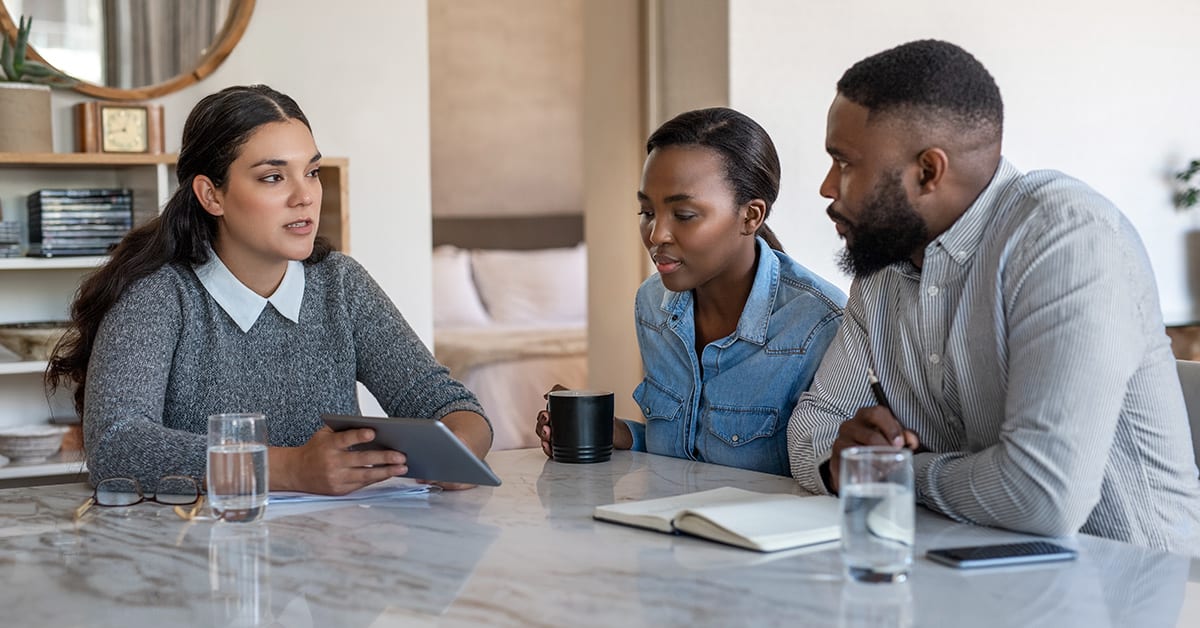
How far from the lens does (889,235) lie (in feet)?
4.74

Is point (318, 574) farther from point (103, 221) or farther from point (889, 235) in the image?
point (103, 221)

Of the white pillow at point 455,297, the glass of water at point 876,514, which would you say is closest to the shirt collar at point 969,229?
the glass of water at point 876,514

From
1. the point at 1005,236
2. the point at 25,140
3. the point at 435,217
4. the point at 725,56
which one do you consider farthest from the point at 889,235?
the point at 435,217

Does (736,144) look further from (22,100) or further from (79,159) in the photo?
(22,100)

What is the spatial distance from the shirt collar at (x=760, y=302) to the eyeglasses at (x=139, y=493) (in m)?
0.78

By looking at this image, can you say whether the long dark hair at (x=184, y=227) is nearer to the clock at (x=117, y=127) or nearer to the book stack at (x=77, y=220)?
the book stack at (x=77, y=220)

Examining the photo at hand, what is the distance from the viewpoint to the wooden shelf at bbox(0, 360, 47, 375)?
9.06 feet

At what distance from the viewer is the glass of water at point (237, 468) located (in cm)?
134

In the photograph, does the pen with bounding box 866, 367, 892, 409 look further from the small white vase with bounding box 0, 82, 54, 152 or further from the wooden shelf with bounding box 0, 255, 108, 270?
the small white vase with bounding box 0, 82, 54, 152

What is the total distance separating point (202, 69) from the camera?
10.3 ft

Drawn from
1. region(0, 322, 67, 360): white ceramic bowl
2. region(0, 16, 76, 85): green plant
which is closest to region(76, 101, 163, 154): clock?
region(0, 16, 76, 85): green plant

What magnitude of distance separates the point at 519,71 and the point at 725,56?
322 cm

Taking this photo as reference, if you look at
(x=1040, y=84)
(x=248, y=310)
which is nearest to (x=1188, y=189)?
(x=1040, y=84)

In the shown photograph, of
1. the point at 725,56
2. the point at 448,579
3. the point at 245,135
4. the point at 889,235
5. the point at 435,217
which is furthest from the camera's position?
the point at 435,217
